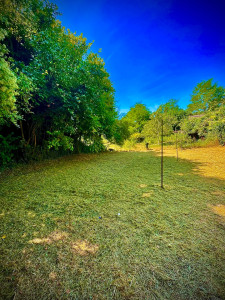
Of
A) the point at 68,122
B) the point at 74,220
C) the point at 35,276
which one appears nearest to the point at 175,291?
the point at 35,276

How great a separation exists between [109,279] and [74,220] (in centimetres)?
103

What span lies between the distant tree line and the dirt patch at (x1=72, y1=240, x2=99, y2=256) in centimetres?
673

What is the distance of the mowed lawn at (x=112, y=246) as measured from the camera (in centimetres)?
107

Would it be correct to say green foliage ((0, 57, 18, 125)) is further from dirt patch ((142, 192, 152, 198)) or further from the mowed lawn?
dirt patch ((142, 192, 152, 198))

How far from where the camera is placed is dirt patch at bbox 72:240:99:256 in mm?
1410

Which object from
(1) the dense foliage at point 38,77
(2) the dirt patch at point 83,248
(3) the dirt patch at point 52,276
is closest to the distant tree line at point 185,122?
(1) the dense foliage at point 38,77

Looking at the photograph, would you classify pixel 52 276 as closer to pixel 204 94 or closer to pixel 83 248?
pixel 83 248

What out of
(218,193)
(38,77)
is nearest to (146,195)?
(218,193)

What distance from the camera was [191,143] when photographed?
42.1 ft

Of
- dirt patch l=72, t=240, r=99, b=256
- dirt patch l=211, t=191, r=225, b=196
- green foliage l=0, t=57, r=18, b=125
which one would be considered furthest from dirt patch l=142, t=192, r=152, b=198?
green foliage l=0, t=57, r=18, b=125

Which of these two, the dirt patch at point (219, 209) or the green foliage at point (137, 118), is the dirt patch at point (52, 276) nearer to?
the dirt patch at point (219, 209)

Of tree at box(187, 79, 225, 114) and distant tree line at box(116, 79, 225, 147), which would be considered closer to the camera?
distant tree line at box(116, 79, 225, 147)

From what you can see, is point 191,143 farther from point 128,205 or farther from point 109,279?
point 109,279

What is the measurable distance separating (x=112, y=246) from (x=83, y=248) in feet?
1.13
